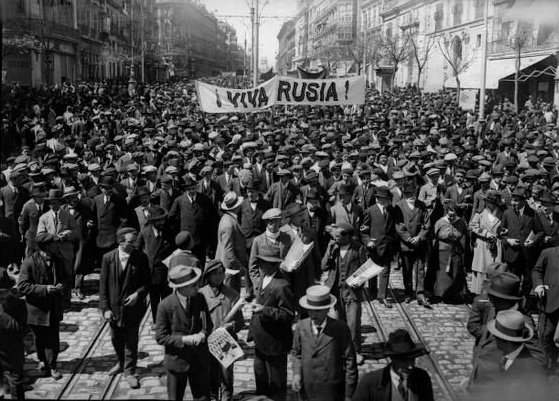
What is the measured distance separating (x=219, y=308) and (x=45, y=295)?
6.24 ft

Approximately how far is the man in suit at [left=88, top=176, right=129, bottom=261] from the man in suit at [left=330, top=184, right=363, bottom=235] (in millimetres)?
3021

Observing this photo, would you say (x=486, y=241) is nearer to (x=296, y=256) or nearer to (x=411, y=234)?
(x=411, y=234)

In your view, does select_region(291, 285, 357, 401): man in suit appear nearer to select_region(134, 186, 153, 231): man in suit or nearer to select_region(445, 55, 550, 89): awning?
select_region(134, 186, 153, 231): man in suit

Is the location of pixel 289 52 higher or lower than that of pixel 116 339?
higher

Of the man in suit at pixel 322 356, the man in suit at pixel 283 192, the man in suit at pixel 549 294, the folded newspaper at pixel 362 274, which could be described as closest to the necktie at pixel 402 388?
the man in suit at pixel 322 356

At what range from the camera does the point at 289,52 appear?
110 meters

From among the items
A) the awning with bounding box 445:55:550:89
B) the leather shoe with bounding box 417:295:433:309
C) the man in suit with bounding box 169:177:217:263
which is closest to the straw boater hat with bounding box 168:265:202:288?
the man in suit with bounding box 169:177:217:263

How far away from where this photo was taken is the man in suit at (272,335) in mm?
5113

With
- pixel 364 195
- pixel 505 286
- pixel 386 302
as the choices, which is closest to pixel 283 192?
pixel 364 195

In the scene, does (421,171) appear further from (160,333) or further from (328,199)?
(160,333)

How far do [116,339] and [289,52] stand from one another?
10763 centimetres

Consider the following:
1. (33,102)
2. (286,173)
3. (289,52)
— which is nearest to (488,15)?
(286,173)

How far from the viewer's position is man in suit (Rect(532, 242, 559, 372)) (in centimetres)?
612

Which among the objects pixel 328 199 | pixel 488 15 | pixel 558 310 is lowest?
pixel 558 310
